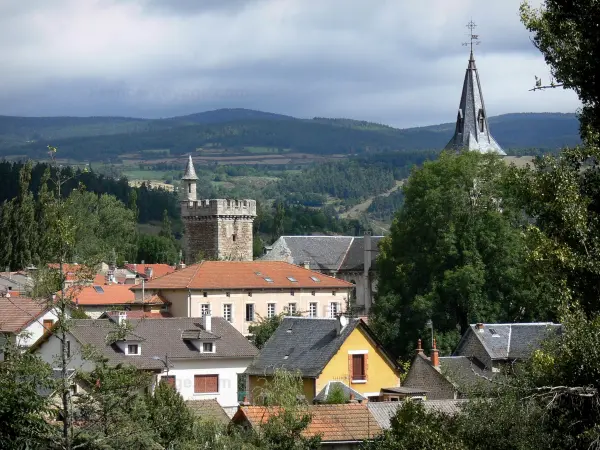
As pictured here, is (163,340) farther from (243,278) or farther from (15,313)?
(243,278)

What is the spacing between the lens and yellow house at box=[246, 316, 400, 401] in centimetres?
4619

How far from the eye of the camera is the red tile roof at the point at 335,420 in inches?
1284

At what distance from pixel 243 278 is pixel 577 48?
163 feet

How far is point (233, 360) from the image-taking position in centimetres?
5041

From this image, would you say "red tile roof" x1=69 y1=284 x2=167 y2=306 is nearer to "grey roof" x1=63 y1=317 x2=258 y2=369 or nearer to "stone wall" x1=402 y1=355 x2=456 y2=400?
"grey roof" x1=63 y1=317 x2=258 y2=369

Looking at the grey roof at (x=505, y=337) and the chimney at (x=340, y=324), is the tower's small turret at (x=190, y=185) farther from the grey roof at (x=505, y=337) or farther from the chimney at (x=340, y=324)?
the chimney at (x=340, y=324)

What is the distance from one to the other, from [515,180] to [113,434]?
884cm

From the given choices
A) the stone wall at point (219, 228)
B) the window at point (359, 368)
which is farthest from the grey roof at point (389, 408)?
the stone wall at point (219, 228)

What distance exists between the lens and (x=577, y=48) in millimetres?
22250

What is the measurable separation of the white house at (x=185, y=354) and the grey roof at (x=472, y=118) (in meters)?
50.5

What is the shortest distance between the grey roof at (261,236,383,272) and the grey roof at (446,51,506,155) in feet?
36.1

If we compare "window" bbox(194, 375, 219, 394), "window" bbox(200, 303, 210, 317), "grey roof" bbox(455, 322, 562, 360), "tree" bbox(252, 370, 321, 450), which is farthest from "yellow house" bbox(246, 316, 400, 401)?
"window" bbox(200, 303, 210, 317)

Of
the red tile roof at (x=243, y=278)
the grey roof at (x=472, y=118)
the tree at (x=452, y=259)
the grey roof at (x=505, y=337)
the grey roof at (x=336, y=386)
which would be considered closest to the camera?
the grey roof at (x=336, y=386)

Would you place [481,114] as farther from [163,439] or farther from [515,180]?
[515,180]
